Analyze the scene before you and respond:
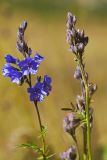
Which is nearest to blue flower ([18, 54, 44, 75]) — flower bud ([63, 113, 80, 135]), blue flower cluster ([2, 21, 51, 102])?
blue flower cluster ([2, 21, 51, 102])

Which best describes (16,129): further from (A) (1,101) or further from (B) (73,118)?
(B) (73,118)

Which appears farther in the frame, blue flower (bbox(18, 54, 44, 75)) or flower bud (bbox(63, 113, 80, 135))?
flower bud (bbox(63, 113, 80, 135))

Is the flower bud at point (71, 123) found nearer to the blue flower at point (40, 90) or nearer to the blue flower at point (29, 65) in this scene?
the blue flower at point (40, 90)

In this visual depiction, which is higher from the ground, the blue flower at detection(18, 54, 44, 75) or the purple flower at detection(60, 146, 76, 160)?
the blue flower at detection(18, 54, 44, 75)

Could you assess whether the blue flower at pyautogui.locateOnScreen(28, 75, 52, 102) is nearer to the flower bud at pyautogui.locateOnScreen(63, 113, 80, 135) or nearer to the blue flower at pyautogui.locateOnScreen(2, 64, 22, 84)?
the blue flower at pyautogui.locateOnScreen(2, 64, 22, 84)

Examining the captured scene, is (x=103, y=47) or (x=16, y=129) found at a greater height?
(x=103, y=47)

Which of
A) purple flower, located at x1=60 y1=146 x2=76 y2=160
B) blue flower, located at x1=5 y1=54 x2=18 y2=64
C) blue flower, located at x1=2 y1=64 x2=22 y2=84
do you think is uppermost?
blue flower, located at x1=5 y1=54 x2=18 y2=64

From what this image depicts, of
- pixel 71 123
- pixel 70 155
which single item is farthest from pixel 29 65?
pixel 70 155

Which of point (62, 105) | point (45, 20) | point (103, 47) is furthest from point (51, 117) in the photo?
point (45, 20)
